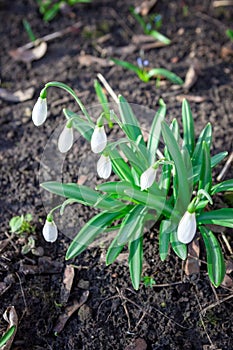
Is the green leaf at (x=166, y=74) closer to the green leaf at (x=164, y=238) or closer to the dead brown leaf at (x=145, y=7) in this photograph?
the dead brown leaf at (x=145, y=7)

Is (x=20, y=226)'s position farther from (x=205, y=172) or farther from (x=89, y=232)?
(x=205, y=172)

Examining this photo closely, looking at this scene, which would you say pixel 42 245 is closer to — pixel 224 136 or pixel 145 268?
A: pixel 145 268

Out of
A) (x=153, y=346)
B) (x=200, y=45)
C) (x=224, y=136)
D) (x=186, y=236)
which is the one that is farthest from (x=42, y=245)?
(x=200, y=45)

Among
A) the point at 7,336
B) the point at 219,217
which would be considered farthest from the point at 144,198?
the point at 7,336

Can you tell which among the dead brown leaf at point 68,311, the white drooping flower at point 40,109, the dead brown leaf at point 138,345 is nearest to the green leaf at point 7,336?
the dead brown leaf at point 68,311

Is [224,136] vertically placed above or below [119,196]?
below

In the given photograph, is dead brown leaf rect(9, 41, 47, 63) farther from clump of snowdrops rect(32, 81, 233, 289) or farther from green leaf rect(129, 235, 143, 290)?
green leaf rect(129, 235, 143, 290)
